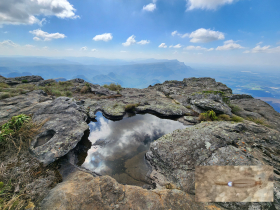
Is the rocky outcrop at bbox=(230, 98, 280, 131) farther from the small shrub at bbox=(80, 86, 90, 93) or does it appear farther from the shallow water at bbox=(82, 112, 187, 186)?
the small shrub at bbox=(80, 86, 90, 93)

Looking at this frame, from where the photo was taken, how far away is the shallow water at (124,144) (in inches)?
246

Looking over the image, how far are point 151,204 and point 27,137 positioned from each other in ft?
24.1

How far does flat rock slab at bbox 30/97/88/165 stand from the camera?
219 inches

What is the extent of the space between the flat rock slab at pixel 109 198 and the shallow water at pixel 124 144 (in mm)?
1432

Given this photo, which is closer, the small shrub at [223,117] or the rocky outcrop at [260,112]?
the small shrub at [223,117]

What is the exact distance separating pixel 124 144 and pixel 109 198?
3.99 meters

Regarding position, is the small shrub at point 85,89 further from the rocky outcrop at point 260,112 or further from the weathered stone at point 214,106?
the rocky outcrop at point 260,112

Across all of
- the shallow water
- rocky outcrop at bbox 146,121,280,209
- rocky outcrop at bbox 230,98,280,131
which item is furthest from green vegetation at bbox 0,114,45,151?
rocky outcrop at bbox 230,98,280,131

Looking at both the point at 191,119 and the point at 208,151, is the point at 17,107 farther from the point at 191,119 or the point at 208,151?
the point at 191,119

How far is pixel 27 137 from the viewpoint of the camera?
6.05 metres

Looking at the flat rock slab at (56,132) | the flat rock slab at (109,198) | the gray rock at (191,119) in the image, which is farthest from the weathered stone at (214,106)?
the flat rock slab at (56,132)

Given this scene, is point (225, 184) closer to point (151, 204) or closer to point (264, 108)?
point (151, 204)

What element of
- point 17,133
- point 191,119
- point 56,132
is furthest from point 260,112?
point 17,133

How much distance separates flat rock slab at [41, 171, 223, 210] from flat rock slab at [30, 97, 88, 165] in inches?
72.2
